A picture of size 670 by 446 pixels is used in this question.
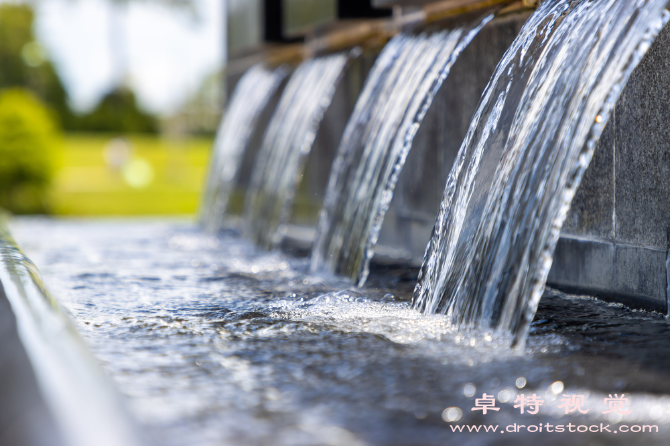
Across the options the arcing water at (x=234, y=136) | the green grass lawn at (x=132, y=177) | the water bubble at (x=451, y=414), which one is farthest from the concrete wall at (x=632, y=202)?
the green grass lawn at (x=132, y=177)

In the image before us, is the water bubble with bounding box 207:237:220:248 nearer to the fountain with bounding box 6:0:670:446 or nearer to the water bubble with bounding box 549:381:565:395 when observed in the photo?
the fountain with bounding box 6:0:670:446

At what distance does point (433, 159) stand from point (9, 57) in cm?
4352

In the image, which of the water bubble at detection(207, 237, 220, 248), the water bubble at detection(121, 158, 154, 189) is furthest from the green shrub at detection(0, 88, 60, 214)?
the water bubble at detection(207, 237, 220, 248)

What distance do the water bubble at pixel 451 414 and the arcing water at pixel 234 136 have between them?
6.71 metres

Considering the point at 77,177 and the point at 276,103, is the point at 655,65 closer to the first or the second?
the point at 276,103

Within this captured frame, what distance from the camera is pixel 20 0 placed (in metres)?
41.4

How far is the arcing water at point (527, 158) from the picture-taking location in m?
3.32

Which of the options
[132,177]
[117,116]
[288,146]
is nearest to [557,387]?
[288,146]

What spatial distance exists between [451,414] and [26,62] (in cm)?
4604

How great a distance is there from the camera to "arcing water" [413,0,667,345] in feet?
10.9

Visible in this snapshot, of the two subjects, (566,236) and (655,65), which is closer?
(655,65)

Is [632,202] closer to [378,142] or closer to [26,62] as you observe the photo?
[378,142]

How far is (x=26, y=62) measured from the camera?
145ft

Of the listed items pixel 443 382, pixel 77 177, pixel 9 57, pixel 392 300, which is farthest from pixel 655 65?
pixel 9 57
